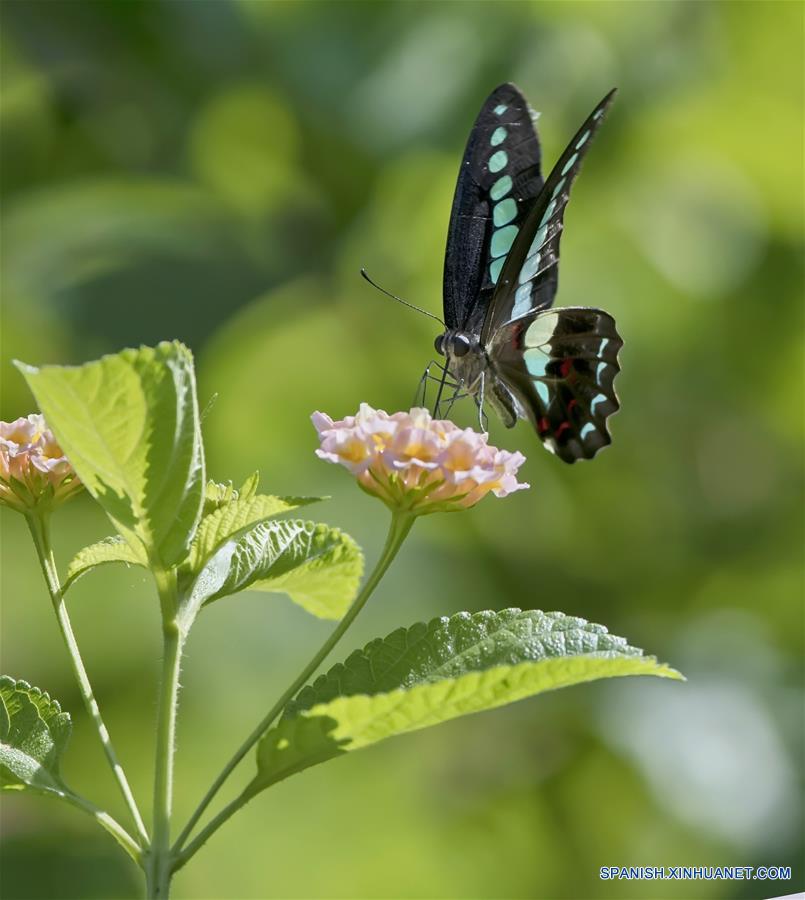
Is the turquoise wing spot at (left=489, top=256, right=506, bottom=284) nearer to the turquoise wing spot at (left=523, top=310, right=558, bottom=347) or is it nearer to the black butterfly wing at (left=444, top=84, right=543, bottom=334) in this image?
the black butterfly wing at (left=444, top=84, right=543, bottom=334)

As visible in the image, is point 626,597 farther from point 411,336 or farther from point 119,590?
point 119,590

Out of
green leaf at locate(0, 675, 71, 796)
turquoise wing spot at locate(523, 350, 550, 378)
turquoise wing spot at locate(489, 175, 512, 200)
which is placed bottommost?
green leaf at locate(0, 675, 71, 796)

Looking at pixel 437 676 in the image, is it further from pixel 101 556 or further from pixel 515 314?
pixel 515 314

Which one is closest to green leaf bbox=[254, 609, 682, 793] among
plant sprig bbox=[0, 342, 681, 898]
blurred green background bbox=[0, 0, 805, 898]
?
plant sprig bbox=[0, 342, 681, 898]

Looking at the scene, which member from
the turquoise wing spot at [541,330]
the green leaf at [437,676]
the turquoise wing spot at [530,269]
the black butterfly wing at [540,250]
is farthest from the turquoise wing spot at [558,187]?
the green leaf at [437,676]

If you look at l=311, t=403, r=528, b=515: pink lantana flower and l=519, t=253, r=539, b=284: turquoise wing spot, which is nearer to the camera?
l=311, t=403, r=528, b=515: pink lantana flower

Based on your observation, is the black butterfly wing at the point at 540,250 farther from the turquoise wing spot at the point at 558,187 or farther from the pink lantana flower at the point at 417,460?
the pink lantana flower at the point at 417,460
